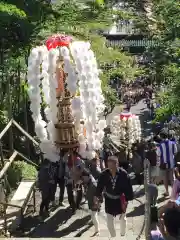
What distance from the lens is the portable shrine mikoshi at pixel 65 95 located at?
10703mm

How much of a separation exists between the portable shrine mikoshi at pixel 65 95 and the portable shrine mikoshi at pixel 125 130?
224 inches

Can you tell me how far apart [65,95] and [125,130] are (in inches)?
237

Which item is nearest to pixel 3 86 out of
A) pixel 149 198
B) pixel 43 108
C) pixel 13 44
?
pixel 13 44

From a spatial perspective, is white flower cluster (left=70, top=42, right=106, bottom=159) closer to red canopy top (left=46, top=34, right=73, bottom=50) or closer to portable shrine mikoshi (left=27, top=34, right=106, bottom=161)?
portable shrine mikoshi (left=27, top=34, right=106, bottom=161)

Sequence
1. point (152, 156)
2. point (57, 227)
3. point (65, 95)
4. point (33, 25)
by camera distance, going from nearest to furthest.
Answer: point (57, 227) < point (65, 95) < point (33, 25) < point (152, 156)

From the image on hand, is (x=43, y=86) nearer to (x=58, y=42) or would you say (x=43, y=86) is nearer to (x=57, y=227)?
(x=58, y=42)

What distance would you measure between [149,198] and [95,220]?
2.10 metres

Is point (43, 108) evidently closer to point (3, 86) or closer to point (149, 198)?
point (3, 86)

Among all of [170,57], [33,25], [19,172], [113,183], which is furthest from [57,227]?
[170,57]

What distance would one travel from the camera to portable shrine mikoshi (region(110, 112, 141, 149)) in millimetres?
17016

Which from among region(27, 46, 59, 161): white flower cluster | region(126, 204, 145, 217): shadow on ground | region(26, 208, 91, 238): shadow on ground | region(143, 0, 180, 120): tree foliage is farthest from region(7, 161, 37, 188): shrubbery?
region(143, 0, 180, 120): tree foliage

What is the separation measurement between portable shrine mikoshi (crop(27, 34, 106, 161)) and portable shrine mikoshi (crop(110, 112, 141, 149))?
224 inches

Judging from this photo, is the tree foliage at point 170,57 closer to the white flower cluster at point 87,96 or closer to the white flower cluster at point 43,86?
the white flower cluster at point 87,96

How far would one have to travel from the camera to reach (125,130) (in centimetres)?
1705
